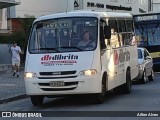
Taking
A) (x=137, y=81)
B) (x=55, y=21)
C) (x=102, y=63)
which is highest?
(x=55, y=21)

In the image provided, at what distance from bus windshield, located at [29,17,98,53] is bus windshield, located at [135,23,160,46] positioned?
16.1m

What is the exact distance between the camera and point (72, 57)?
14312 millimetres

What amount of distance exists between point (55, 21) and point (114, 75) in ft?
8.44

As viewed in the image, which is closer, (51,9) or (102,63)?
(102,63)

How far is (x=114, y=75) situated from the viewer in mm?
16109

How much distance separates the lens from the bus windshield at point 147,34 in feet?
101

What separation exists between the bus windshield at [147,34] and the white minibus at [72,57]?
14.7 meters

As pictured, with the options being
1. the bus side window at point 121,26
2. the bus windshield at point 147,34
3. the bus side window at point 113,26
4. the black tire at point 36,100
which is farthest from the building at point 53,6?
the black tire at point 36,100

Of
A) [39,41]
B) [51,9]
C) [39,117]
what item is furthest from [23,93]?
[51,9]

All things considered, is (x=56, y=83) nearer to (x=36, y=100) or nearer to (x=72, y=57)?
(x=72, y=57)

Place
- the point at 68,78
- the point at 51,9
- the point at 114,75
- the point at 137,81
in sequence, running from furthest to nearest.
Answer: the point at 51,9, the point at 137,81, the point at 114,75, the point at 68,78

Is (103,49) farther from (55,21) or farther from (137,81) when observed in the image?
(137,81)

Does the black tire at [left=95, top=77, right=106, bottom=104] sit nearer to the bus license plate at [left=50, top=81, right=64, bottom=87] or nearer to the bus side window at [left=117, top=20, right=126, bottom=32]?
the bus license plate at [left=50, top=81, right=64, bottom=87]

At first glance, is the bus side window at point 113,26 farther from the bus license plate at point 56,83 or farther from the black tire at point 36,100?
the black tire at point 36,100
